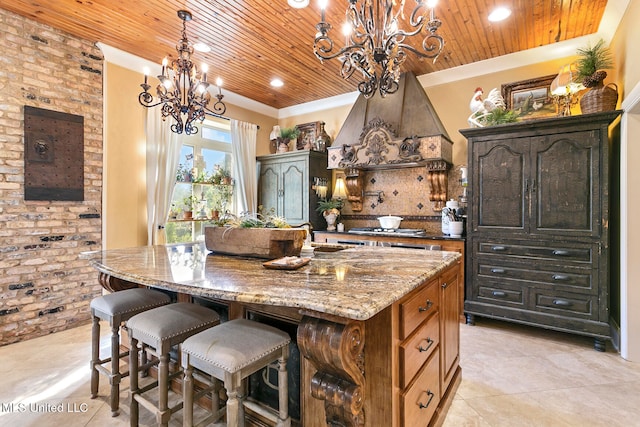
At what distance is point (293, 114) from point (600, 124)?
4219mm

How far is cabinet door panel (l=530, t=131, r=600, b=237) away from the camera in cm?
279

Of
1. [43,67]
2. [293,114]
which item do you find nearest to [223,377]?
[43,67]

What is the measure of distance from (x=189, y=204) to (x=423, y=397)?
3.92m

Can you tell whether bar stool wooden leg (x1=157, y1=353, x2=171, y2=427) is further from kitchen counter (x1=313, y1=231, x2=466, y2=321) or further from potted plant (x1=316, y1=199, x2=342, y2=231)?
potted plant (x1=316, y1=199, x2=342, y2=231)

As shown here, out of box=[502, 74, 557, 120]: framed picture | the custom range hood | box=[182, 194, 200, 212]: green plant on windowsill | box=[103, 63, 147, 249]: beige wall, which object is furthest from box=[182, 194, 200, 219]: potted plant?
box=[502, 74, 557, 120]: framed picture

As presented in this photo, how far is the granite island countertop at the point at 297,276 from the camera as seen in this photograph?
1046 mm

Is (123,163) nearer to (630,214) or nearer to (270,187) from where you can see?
(270,187)

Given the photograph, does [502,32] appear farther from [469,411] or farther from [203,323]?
[203,323]

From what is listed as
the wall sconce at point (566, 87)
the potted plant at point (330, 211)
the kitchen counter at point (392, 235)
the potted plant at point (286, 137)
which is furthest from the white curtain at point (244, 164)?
the wall sconce at point (566, 87)

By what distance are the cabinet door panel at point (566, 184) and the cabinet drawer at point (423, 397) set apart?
6.89ft

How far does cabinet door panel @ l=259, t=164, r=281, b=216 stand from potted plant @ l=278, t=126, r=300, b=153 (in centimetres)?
35

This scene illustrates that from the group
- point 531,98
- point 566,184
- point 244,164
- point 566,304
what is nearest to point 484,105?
point 531,98

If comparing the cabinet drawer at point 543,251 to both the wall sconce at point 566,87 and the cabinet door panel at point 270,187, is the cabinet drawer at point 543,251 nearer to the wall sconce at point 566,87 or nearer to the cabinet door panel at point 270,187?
the wall sconce at point 566,87
